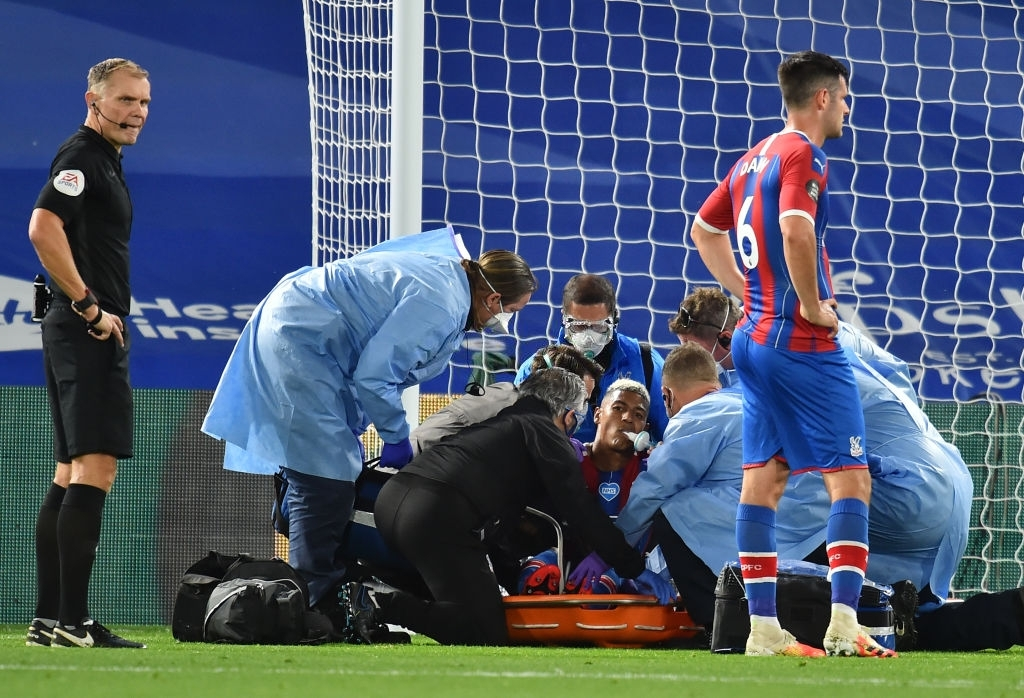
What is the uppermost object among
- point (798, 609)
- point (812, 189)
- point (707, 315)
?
point (812, 189)

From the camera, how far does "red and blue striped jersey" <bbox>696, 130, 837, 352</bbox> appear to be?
152 inches

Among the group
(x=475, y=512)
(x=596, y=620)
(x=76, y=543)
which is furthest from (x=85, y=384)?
(x=596, y=620)

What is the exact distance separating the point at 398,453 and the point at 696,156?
3.08 meters

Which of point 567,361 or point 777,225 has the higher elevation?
point 777,225

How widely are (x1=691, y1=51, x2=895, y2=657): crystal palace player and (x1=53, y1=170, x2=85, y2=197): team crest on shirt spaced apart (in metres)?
1.81

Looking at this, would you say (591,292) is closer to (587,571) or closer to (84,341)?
(587,571)

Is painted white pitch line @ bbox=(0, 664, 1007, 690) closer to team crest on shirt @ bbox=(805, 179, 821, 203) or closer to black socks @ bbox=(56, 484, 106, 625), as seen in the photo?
black socks @ bbox=(56, 484, 106, 625)

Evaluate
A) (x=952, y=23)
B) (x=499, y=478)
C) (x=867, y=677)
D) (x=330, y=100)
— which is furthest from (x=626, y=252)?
(x=867, y=677)

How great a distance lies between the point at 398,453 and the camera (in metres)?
5.12

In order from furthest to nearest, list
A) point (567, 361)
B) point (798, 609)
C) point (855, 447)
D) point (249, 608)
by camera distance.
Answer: point (567, 361) → point (249, 608) → point (798, 609) → point (855, 447)

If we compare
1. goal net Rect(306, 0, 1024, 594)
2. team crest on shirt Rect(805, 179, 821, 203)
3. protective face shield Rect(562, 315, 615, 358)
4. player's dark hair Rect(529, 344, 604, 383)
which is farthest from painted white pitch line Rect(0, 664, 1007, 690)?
goal net Rect(306, 0, 1024, 594)

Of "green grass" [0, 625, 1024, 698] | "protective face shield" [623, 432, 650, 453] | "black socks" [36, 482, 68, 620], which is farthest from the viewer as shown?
"protective face shield" [623, 432, 650, 453]

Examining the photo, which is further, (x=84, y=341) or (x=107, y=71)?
(x=107, y=71)

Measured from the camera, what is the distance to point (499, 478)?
4.79 m
